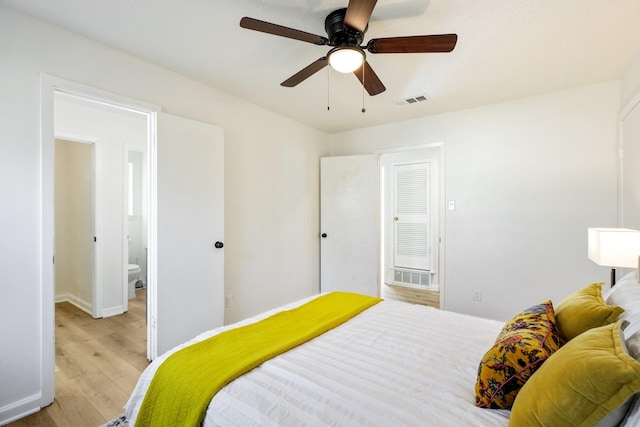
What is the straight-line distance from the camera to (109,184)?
12.0 ft

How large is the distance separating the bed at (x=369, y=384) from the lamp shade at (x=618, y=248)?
0.47 m

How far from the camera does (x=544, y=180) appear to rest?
298cm

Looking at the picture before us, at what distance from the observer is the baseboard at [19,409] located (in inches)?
69.6

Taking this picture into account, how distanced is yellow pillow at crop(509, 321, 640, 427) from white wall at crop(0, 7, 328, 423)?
2.60 meters

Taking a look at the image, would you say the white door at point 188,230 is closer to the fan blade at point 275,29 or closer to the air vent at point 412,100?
the fan blade at point 275,29

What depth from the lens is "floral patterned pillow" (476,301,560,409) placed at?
3.15 feet

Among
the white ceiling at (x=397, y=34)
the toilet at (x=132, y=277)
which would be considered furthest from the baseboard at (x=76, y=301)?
the white ceiling at (x=397, y=34)

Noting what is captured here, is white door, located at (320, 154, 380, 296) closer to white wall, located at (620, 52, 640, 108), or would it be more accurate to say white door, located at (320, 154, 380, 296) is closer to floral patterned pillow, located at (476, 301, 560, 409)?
white wall, located at (620, 52, 640, 108)

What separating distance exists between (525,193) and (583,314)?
2.27m

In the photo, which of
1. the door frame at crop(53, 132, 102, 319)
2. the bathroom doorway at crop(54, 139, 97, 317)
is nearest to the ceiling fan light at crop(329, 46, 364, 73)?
the door frame at crop(53, 132, 102, 319)

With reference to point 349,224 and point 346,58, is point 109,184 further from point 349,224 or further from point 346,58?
point 346,58

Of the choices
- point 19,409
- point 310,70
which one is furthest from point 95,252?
point 310,70

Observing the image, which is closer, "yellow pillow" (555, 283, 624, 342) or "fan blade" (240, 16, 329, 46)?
"yellow pillow" (555, 283, 624, 342)

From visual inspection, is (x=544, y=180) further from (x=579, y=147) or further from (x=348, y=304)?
(x=348, y=304)
